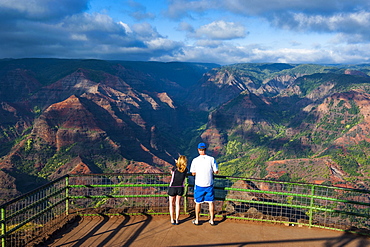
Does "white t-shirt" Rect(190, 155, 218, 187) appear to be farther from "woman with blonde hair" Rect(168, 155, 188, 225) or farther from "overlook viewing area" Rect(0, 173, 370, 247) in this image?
"overlook viewing area" Rect(0, 173, 370, 247)

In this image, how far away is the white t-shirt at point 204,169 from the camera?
12797 mm

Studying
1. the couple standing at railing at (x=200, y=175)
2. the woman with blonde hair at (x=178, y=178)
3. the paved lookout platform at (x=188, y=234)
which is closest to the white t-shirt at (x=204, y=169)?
the couple standing at railing at (x=200, y=175)

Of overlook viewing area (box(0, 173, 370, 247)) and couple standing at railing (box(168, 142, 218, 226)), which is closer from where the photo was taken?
overlook viewing area (box(0, 173, 370, 247))

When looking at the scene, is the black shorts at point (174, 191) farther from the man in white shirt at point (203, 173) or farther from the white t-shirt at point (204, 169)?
the white t-shirt at point (204, 169)

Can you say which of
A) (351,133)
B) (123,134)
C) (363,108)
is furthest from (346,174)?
(123,134)

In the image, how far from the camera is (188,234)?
1267cm

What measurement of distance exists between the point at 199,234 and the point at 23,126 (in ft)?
625

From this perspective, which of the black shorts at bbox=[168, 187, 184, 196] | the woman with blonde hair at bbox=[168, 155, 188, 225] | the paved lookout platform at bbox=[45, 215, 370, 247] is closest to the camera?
the paved lookout platform at bbox=[45, 215, 370, 247]

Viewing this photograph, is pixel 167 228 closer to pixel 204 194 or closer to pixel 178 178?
pixel 204 194

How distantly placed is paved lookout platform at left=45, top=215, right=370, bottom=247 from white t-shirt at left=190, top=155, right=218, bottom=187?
2.11 meters

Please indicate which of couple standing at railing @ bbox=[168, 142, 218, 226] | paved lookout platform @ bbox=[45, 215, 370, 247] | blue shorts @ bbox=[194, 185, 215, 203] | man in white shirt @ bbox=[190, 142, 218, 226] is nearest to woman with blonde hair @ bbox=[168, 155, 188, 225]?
couple standing at railing @ bbox=[168, 142, 218, 226]

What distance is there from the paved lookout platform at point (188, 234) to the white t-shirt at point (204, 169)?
2106 millimetres

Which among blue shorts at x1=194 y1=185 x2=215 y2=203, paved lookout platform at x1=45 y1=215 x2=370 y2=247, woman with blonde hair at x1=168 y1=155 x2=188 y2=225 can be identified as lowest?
paved lookout platform at x1=45 y1=215 x2=370 y2=247

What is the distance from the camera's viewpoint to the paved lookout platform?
1209 cm
